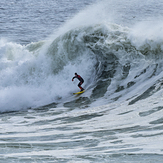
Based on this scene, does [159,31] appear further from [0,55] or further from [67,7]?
[67,7]

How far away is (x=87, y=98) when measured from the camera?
1223cm

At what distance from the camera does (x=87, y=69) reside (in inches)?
567

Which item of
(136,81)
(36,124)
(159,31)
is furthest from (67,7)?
(36,124)

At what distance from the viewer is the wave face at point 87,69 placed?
12.3m

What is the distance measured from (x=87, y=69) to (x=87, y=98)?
261cm

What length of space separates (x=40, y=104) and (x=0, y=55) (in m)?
6.25

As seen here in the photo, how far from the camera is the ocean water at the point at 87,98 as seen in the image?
654 cm

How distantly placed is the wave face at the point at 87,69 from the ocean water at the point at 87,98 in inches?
2.0

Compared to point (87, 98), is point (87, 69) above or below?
above

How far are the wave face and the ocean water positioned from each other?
50 mm

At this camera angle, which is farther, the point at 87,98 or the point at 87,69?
the point at 87,69

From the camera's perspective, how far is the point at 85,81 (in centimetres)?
1405

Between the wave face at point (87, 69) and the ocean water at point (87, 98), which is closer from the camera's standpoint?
the ocean water at point (87, 98)

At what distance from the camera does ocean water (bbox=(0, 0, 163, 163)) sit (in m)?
6.54
